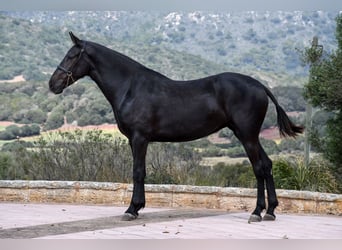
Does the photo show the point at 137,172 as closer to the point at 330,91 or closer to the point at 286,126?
the point at 286,126

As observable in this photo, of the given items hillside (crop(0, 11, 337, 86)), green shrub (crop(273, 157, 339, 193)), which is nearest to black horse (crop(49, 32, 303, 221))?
green shrub (crop(273, 157, 339, 193))

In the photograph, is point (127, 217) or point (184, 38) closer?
point (127, 217)

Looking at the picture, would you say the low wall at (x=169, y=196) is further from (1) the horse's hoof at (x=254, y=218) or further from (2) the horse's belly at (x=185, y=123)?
(2) the horse's belly at (x=185, y=123)

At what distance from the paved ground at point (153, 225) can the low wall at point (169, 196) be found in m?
0.26

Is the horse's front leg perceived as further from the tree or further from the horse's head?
the tree

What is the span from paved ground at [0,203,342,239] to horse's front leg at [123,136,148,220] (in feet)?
0.42

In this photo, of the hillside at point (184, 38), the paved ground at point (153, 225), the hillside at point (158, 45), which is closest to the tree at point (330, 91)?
the paved ground at point (153, 225)

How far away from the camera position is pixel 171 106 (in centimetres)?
798

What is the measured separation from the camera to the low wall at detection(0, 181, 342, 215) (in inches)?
340

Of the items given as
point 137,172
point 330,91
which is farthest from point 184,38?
point 137,172

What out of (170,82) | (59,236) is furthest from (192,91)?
(59,236)

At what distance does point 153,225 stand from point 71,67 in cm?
210

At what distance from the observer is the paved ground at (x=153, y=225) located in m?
6.89

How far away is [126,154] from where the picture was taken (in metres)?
11.1
